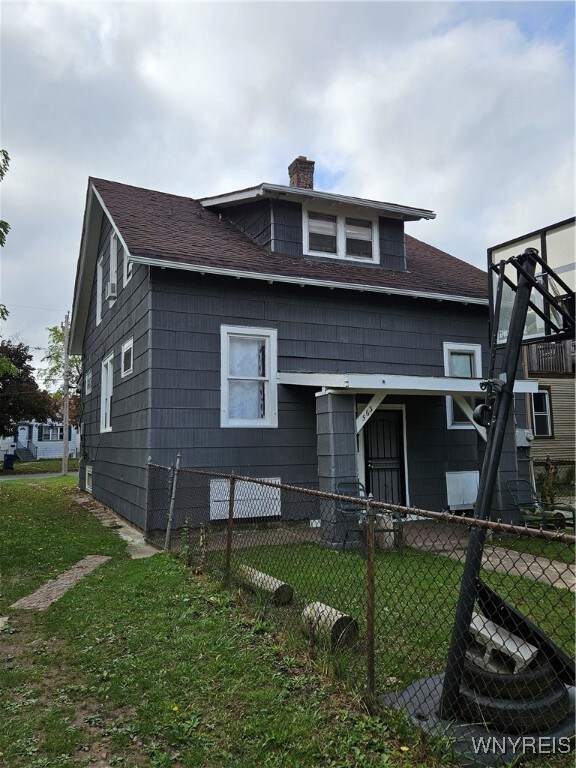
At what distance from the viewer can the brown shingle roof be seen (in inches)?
340

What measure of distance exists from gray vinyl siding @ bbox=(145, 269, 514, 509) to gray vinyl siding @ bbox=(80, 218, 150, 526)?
41 cm

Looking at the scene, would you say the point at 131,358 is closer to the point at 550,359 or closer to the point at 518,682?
the point at 518,682

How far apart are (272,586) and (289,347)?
5.46m

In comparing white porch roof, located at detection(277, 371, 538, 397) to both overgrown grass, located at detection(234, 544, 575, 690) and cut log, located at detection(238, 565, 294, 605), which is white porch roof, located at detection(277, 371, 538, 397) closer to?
overgrown grass, located at detection(234, 544, 575, 690)

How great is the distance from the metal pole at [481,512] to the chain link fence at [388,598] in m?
0.09

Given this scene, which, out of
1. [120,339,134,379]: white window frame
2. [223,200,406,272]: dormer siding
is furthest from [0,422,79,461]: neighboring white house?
[223,200,406,272]: dormer siding

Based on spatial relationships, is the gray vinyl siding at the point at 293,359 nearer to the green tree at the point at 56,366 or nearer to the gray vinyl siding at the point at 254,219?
the gray vinyl siding at the point at 254,219

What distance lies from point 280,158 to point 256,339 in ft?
20.3

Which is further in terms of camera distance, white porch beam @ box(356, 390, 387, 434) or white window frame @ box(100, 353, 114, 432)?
white window frame @ box(100, 353, 114, 432)

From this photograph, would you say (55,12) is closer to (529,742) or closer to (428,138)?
(428,138)

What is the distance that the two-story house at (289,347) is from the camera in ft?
27.4

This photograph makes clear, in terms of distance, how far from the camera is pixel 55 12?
7910 mm

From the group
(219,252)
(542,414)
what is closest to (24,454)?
(542,414)

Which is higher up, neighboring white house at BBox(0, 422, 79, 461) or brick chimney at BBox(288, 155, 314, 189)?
brick chimney at BBox(288, 155, 314, 189)
